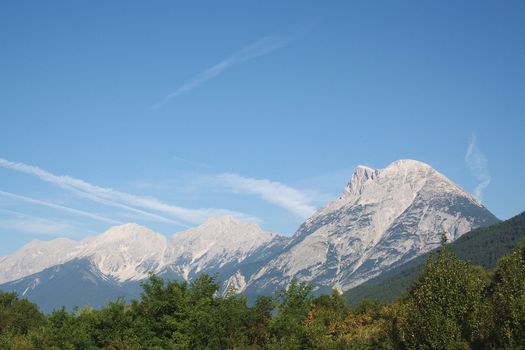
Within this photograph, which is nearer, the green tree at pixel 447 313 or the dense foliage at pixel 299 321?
the green tree at pixel 447 313

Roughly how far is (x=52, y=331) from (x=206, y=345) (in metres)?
29.4

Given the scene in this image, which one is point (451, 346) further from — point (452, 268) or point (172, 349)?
point (172, 349)

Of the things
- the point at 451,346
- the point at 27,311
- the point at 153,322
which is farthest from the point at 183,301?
the point at 27,311

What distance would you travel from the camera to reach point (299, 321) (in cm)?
7581

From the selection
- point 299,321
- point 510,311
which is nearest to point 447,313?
point 510,311

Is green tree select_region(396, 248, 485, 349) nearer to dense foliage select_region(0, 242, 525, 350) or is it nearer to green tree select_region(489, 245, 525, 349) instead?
dense foliage select_region(0, 242, 525, 350)

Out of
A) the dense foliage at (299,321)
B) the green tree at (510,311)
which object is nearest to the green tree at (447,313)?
the dense foliage at (299,321)

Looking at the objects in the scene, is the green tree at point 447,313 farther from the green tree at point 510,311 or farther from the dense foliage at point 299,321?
the green tree at point 510,311

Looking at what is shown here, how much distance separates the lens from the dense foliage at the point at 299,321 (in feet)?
172

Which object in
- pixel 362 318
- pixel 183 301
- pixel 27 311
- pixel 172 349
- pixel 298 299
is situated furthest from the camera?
pixel 27 311

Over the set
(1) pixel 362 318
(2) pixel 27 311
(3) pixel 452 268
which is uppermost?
(3) pixel 452 268

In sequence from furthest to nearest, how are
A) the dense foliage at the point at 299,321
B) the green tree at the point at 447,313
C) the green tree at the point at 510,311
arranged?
1. the dense foliage at the point at 299,321
2. the green tree at the point at 447,313
3. the green tree at the point at 510,311

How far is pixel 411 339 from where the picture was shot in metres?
54.8

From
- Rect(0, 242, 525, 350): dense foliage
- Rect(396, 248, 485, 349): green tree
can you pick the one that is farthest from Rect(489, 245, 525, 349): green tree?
Rect(396, 248, 485, 349): green tree
